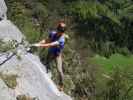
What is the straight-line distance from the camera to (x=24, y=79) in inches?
337

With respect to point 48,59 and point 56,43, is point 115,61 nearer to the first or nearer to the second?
point 48,59

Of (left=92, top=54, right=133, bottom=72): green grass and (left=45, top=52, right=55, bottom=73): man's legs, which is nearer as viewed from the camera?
(left=45, top=52, right=55, bottom=73): man's legs

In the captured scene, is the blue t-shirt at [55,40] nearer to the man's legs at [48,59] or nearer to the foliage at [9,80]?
the man's legs at [48,59]

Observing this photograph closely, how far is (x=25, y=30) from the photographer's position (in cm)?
1173

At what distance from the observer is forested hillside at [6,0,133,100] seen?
11656 mm

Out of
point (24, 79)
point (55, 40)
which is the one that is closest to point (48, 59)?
point (55, 40)

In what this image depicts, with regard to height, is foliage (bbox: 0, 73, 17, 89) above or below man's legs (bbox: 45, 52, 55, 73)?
above

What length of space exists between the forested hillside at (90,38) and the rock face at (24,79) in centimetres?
79

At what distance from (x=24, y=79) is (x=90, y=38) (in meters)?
12.8

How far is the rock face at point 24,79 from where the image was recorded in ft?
26.4

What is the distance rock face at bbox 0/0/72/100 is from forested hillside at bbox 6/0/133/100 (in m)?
0.79

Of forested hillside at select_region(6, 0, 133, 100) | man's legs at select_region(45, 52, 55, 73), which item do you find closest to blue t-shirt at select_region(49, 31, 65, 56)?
man's legs at select_region(45, 52, 55, 73)

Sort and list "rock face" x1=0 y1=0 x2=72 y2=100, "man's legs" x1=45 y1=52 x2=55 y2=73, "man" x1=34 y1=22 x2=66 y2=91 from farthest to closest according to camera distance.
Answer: "man's legs" x1=45 y1=52 x2=55 y2=73, "man" x1=34 y1=22 x2=66 y2=91, "rock face" x1=0 y1=0 x2=72 y2=100

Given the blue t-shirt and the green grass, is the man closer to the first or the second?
the blue t-shirt
